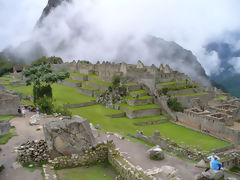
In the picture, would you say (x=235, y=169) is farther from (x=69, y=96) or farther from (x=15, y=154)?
(x=69, y=96)

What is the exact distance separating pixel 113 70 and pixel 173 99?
11.9 m

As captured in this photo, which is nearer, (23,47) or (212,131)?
(212,131)

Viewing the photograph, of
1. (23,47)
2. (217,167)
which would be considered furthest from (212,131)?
(23,47)

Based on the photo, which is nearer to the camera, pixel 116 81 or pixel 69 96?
pixel 69 96

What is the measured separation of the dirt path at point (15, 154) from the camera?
10977 mm

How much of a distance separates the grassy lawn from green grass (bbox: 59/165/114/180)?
28.7 feet

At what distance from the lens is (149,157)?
1398 cm

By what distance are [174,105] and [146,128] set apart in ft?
21.8

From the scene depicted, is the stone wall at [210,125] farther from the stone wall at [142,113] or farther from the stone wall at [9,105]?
the stone wall at [9,105]

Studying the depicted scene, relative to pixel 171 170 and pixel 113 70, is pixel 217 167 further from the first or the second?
pixel 113 70

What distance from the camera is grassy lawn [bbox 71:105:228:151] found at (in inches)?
917

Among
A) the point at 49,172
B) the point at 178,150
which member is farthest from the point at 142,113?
the point at 49,172

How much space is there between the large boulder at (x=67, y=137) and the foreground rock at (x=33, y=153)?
338 mm

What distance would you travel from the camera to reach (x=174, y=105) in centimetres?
3247
